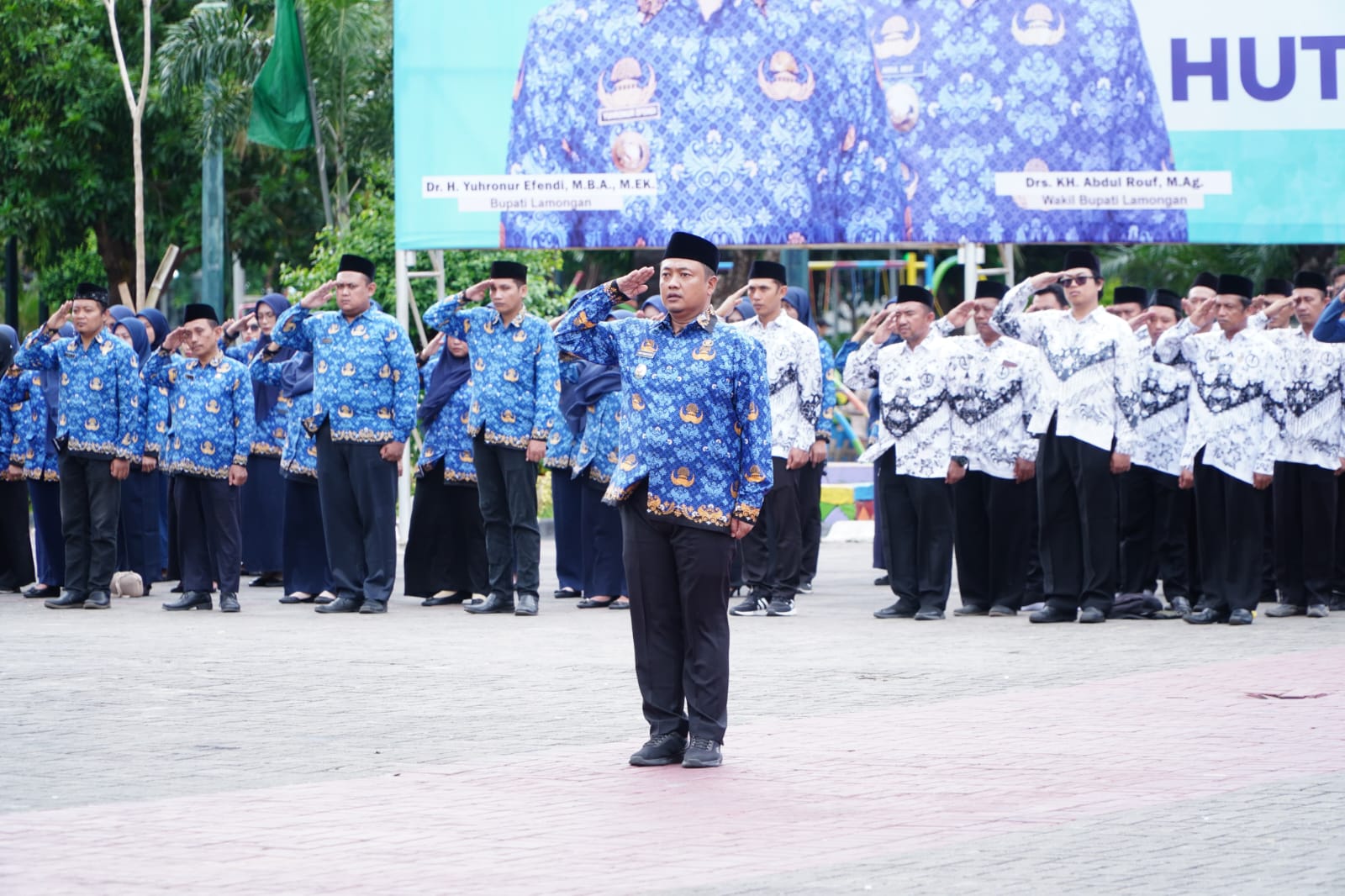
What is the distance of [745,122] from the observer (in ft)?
60.0

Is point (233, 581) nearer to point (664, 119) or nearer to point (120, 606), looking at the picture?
point (120, 606)

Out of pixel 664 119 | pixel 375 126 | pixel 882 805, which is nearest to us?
pixel 882 805

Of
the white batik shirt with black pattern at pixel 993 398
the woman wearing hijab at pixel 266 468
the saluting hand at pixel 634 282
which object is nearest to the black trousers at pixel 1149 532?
the white batik shirt with black pattern at pixel 993 398

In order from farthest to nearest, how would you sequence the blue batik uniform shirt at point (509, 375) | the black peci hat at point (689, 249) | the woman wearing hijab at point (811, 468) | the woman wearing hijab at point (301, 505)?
the woman wearing hijab at point (811, 468) → the woman wearing hijab at point (301, 505) → the blue batik uniform shirt at point (509, 375) → the black peci hat at point (689, 249)

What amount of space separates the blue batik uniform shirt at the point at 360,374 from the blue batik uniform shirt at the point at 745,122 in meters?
5.26

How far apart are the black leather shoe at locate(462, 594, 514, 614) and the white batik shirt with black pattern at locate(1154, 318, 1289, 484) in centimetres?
447

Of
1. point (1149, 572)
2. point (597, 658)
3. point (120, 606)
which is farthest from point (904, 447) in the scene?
point (120, 606)

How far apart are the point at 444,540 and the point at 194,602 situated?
5.80ft

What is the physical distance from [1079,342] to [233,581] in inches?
222

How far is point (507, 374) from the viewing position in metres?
13.3

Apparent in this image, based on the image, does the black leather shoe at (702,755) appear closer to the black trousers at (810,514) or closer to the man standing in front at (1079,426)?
the man standing in front at (1079,426)

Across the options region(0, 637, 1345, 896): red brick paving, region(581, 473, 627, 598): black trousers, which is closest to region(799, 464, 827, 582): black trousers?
region(581, 473, 627, 598): black trousers

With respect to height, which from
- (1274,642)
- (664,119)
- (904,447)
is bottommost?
(1274,642)

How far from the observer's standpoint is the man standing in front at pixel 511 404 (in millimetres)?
13219
